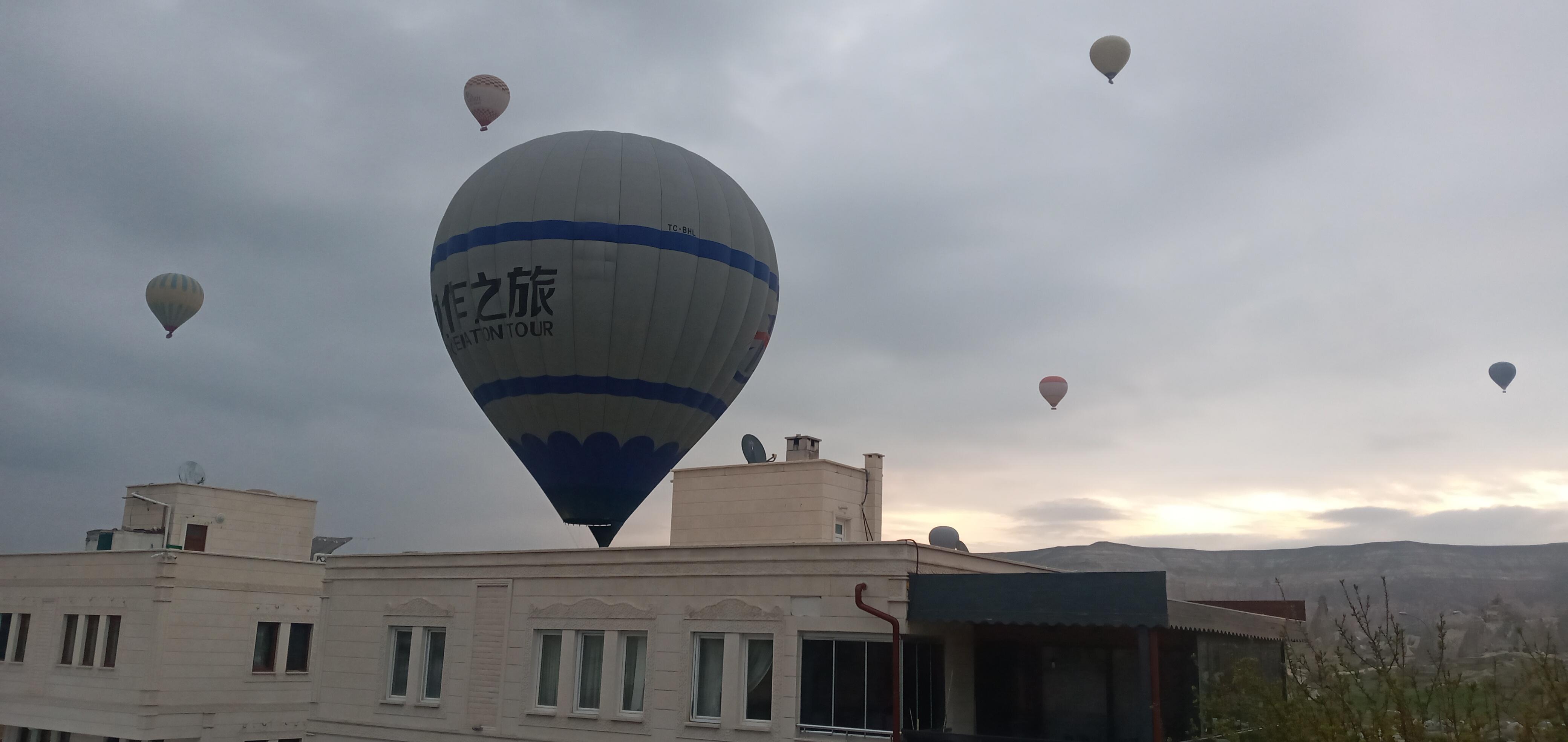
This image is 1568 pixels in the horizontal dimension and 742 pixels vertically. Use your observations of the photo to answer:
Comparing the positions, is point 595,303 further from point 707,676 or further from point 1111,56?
point 1111,56

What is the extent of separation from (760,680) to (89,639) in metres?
28.0

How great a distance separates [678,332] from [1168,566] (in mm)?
130638

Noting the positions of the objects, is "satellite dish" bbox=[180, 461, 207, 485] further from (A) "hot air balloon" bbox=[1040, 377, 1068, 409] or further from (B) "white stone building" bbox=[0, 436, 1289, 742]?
(A) "hot air balloon" bbox=[1040, 377, 1068, 409]

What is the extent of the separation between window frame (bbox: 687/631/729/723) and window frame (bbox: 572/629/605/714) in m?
2.33

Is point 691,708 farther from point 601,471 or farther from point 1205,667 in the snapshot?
point 1205,667

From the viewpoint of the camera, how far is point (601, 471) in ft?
95.8

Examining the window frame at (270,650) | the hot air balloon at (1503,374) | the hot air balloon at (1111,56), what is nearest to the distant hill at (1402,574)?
the hot air balloon at (1503,374)

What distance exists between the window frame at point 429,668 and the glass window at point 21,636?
73.7 ft

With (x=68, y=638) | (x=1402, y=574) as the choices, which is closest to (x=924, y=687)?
(x=68, y=638)

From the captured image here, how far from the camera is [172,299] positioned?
47594 mm

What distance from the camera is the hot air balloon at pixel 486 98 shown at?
36.7 metres

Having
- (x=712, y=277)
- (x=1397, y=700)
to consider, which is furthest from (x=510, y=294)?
(x=1397, y=700)

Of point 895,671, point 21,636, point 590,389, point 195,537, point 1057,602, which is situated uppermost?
point 590,389

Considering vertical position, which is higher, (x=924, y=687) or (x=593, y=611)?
(x=593, y=611)
